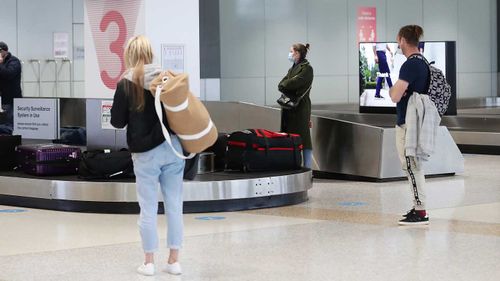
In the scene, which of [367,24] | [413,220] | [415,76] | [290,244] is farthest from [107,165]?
[367,24]

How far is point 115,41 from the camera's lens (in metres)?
11.4

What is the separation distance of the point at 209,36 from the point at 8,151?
978 cm

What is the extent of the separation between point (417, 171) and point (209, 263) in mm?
2607

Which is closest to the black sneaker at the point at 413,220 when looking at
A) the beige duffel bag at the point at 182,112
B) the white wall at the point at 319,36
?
the beige duffel bag at the point at 182,112

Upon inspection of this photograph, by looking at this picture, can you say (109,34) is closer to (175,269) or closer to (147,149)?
(147,149)

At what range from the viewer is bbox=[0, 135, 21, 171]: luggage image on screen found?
11.0m

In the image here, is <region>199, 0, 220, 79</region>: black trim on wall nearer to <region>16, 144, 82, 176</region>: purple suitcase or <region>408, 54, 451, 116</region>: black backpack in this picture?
<region>16, 144, 82, 176</region>: purple suitcase

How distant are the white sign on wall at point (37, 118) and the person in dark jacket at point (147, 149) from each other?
546 cm

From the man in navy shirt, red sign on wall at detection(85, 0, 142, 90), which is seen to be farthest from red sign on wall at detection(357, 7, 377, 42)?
the man in navy shirt

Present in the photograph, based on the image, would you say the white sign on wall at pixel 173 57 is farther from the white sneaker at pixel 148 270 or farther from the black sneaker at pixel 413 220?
the white sneaker at pixel 148 270

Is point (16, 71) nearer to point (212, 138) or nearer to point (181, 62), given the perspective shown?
point (181, 62)

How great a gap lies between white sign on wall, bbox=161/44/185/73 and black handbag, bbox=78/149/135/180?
1.42m

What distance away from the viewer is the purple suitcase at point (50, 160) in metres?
10.5

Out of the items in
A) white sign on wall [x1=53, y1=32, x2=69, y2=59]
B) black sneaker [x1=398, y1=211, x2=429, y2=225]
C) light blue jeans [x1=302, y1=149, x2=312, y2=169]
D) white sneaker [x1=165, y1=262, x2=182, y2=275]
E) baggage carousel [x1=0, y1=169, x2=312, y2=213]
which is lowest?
white sneaker [x1=165, y1=262, x2=182, y2=275]
